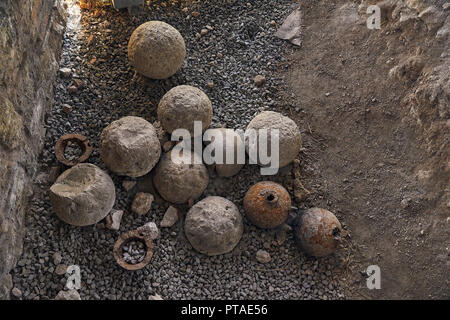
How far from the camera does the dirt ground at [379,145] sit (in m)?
4.18

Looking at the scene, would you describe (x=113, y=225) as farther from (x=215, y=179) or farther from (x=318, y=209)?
(x=318, y=209)

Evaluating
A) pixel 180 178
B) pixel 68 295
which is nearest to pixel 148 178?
pixel 180 178

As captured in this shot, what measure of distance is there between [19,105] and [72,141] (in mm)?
585

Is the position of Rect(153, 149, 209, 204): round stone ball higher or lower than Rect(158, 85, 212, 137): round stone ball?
lower

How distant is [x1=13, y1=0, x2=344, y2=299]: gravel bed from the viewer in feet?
12.7

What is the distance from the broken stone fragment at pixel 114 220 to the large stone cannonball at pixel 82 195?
9 centimetres

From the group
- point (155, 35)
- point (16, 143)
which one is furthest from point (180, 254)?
point (155, 35)

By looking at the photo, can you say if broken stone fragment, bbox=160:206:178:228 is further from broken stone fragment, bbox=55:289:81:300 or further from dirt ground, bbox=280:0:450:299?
dirt ground, bbox=280:0:450:299

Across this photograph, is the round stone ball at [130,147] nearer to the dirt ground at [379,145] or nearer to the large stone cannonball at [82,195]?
the large stone cannonball at [82,195]

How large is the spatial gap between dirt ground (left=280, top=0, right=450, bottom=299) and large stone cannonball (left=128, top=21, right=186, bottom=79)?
1.35 metres

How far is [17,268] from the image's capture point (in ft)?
12.3

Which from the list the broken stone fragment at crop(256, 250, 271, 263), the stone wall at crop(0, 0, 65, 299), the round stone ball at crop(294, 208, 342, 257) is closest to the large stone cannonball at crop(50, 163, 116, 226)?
the stone wall at crop(0, 0, 65, 299)

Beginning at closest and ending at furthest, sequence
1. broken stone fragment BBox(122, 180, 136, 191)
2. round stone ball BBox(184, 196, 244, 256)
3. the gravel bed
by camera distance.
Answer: the gravel bed → round stone ball BBox(184, 196, 244, 256) → broken stone fragment BBox(122, 180, 136, 191)

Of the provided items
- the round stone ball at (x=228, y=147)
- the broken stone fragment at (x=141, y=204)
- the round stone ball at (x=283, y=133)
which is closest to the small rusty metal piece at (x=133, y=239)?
the broken stone fragment at (x=141, y=204)
